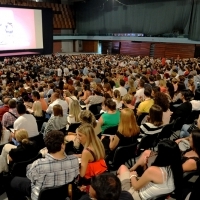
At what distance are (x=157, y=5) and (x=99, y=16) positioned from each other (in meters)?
8.06

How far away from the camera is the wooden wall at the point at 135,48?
86.5 ft

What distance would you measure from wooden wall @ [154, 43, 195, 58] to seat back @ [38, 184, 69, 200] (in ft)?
72.5

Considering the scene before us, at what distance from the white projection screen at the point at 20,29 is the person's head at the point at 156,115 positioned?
9064mm

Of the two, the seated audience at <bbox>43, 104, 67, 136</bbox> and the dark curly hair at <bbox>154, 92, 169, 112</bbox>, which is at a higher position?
the dark curly hair at <bbox>154, 92, 169, 112</bbox>

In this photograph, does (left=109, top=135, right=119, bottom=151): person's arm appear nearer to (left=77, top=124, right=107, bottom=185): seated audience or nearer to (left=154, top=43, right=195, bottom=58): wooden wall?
(left=77, top=124, right=107, bottom=185): seated audience

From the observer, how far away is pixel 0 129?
3.76 metres

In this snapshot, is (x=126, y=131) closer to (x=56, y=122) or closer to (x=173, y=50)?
(x=56, y=122)

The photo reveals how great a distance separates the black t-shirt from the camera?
3131mm

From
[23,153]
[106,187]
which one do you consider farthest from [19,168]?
[106,187]

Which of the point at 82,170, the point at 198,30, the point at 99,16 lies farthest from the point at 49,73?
the point at 99,16

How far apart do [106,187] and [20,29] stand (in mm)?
11214

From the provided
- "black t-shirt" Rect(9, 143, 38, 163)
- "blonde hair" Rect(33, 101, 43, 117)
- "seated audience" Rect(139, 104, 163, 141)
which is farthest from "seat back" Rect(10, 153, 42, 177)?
"blonde hair" Rect(33, 101, 43, 117)

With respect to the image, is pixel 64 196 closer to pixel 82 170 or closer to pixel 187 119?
Answer: pixel 82 170

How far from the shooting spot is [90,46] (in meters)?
32.9
